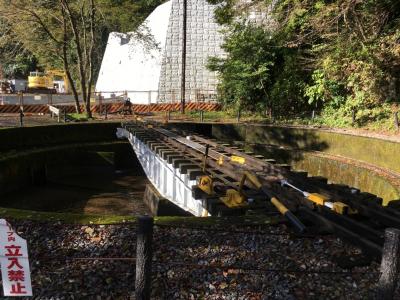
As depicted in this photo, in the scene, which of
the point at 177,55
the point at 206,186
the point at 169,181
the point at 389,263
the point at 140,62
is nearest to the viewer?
the point at 389,263

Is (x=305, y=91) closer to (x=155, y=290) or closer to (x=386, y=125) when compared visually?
(x=386, y=125)

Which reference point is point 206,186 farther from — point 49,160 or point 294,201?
point 49,160

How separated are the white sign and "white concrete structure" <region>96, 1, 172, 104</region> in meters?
25.8

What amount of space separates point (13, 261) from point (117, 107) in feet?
83.9

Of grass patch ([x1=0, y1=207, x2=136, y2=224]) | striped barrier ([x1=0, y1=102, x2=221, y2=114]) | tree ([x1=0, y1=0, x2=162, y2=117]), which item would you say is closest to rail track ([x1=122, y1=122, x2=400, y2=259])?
grass patch ([x1=0, y1=207, x2=136, y2=224])

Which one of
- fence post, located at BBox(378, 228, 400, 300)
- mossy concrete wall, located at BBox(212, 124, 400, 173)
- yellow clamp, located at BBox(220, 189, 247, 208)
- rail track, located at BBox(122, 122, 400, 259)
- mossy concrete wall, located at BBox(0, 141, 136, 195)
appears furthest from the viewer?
mossy concrete wall, located at BBox(0, 141, 136, 195)

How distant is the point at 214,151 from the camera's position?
12.9m

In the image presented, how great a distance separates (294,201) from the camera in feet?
23.9

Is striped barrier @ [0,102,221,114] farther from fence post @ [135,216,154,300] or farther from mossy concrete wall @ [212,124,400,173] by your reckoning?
fence post @ [135,216,154,300]

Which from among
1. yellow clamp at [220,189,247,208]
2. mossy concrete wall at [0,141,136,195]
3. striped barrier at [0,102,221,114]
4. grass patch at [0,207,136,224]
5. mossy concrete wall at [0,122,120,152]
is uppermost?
striped barrier at [0,102,221,114]

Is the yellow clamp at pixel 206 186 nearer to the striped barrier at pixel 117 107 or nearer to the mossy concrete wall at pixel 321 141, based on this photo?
the mossy concrete wall at pixel 321 141

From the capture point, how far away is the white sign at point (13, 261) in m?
3.90

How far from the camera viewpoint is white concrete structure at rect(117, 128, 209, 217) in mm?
10305

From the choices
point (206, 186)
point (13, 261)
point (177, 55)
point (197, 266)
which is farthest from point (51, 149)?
point (177, 55)
